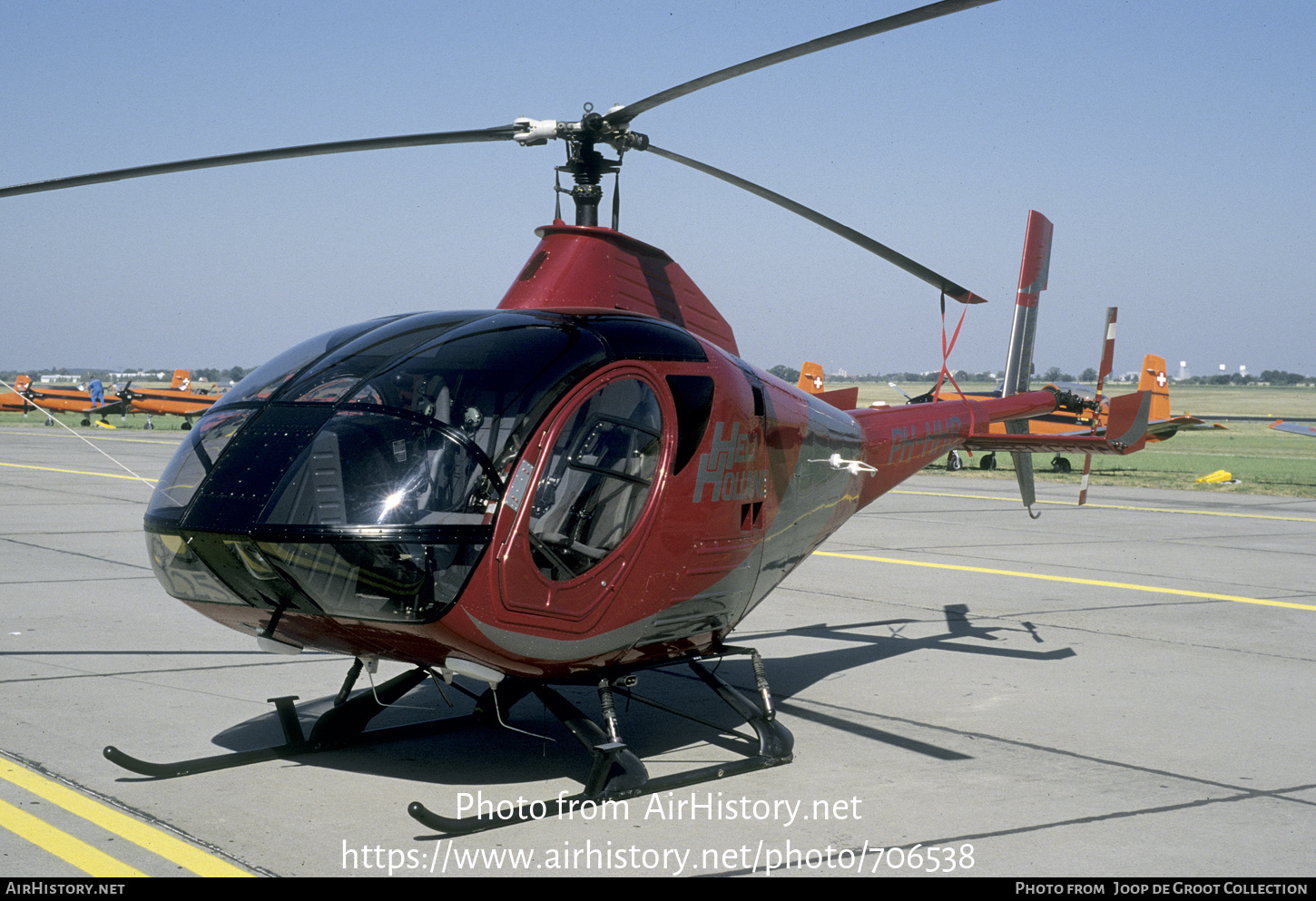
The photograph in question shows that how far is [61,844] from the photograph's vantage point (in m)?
4.35

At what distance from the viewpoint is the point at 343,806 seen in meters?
4.92

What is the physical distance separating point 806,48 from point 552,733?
12.0 feet

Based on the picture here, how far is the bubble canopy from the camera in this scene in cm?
443

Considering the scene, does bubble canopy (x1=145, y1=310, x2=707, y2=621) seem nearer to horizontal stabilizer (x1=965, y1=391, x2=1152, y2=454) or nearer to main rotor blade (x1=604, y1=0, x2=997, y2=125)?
main rotor blade (x1=604, y1=0, x2=997, y2=125)

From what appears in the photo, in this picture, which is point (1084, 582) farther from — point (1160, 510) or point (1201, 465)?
point (1201, 465)

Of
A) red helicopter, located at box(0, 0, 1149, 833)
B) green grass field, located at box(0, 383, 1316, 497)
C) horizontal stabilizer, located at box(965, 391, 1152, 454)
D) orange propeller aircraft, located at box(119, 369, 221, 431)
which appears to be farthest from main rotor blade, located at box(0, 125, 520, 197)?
orange propeller aircraft, located at box(119, 369, 221, 431)

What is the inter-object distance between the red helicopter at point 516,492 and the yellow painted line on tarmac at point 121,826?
0.32 m

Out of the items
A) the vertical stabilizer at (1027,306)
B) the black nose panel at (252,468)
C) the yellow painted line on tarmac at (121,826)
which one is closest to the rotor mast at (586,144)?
the black nose panel at (252,468)

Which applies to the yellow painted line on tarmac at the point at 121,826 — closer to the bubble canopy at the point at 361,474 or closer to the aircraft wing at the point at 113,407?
the bubble canopy at the point at 361,474

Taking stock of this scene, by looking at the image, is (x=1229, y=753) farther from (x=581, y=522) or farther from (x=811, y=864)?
(x=581, y=522)

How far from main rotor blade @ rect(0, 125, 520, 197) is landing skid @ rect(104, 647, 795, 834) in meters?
2.61

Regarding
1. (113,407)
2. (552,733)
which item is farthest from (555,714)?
(113,407)

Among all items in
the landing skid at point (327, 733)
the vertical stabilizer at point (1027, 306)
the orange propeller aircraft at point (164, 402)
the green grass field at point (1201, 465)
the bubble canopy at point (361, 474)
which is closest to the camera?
the bubble canopy at point (361, 474)

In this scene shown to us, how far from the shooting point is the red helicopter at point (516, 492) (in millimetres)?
4484
